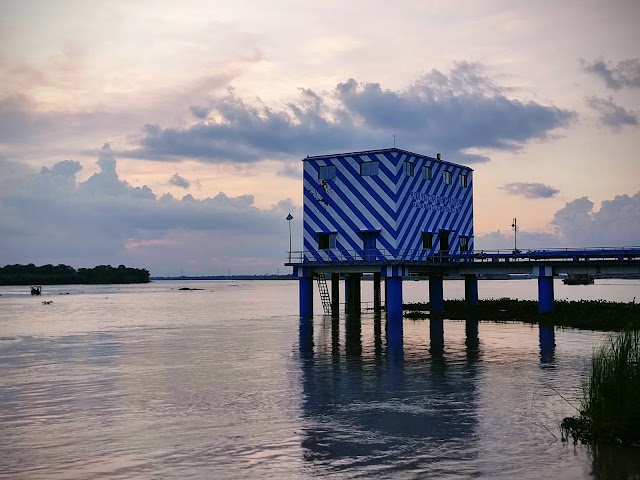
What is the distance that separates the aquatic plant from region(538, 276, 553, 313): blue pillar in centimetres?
3736

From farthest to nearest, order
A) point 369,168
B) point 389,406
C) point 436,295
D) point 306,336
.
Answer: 1. point 436,295
2. point 369,168
3. point 306,336
4. point 389,406

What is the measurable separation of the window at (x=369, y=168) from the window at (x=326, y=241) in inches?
229

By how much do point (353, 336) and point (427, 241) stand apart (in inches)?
697

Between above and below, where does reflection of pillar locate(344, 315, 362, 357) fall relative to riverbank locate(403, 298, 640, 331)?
below

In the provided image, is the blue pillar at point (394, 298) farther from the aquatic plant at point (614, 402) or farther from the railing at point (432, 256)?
the aquatic plant at point (614, 402)

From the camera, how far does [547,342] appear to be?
37.0 metres

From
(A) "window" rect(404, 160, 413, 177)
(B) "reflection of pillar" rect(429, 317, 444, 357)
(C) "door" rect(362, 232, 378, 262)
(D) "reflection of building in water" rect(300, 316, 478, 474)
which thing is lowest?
(B) "reflection of pillar" rect(429, 317, 444, 357)

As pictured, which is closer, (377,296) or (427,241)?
(427,241)

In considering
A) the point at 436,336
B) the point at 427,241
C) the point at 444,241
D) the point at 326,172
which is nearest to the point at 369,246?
the point at 427,241

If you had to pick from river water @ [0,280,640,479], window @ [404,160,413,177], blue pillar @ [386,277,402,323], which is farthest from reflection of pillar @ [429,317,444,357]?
window @ [404,160,413,177]

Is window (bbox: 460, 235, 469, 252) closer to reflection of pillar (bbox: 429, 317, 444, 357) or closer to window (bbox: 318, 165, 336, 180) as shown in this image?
reflection of pillar (bbox: 429, 317, 444, 357)

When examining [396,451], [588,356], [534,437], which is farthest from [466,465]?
[588,356]

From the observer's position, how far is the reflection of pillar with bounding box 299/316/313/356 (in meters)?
34.7

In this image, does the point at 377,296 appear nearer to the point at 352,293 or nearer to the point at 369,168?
the point at 352,293
